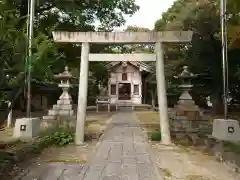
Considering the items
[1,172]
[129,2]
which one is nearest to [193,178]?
[1,172]

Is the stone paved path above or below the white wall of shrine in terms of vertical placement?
below

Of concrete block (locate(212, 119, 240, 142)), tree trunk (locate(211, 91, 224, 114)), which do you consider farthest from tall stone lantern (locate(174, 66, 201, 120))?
tree trunk (locate(211, 91, 224, 114))

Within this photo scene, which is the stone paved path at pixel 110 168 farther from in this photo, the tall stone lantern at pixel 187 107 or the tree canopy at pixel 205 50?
the tree canopy at pixel 205 50

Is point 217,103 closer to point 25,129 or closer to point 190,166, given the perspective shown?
point 190,166

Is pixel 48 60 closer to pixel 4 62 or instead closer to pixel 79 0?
pixel 4 62

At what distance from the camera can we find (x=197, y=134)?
32.2ft

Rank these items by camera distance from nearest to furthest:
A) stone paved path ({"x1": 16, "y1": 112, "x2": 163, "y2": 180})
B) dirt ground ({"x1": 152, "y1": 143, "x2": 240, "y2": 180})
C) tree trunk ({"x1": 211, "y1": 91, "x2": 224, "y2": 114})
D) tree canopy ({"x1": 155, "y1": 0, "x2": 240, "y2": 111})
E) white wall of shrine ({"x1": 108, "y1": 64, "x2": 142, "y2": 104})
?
stone paved path ({"x1": 16, "y1": 112, "x2": 163, "y2": 180})
dirt ground ({"x1": 152, "y1": 143, "x2": 240, "y2": 180})
tree canopy ({"x1": 155, "y1": 0, "x2": 240, "y2": 111})
tree trunk ({"x1": 211, "y1": 91, "x2": 224, "y2": 114})
white wall of shrine ({"x1": 108, "y1": 64, "x2": 142, "y2": 104})

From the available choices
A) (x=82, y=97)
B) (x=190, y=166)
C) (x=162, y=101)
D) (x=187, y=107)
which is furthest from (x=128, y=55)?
(x=190, y=166)

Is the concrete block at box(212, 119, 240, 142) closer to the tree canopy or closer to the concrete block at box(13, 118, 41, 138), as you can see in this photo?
the concrete block at box(13, 118, 41, 138)

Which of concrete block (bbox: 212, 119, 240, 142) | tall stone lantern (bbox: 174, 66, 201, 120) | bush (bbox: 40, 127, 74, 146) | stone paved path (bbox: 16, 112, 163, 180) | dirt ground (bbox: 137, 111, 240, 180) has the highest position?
tall stone lantern (bbox: 174, 66, 201, 120)

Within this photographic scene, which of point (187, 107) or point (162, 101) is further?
point (187, 107)

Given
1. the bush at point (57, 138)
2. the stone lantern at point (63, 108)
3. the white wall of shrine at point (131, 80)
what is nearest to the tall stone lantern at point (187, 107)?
the bush at point (57, 138)

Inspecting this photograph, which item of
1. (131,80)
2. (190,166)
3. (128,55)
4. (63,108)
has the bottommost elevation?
(190,166)

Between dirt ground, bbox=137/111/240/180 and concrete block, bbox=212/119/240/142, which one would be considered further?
concrete block, bbox=212/119/240/142
